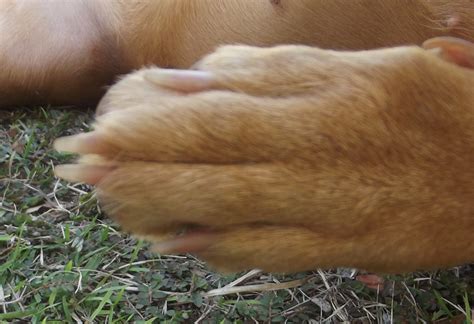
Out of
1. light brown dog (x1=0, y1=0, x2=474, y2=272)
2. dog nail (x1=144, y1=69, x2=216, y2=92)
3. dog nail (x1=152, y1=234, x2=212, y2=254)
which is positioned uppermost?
dog nail (x1=144, y1=69, x2=216, y2=92)

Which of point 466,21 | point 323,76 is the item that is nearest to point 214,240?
point 323,76

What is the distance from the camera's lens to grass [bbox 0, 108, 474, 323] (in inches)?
55.2

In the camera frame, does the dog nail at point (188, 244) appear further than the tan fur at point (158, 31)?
No

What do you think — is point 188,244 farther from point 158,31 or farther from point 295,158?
point 158,31

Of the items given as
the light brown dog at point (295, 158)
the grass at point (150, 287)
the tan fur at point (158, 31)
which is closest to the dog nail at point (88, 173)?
the light brown dog at point (295, 158)

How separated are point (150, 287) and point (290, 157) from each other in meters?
0.61

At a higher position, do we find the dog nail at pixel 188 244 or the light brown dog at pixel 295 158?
the light brown dog at pixel 295 158

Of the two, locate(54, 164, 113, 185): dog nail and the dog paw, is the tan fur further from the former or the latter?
locate(54, 164, 113, 185): dog nail

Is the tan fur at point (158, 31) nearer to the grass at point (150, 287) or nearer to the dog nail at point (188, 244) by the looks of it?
the grass at point (150, 287)

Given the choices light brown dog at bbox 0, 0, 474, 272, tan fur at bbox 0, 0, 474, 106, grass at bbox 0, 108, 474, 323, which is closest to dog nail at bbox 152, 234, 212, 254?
light brown dog at bbox 0, 0, 474, 272

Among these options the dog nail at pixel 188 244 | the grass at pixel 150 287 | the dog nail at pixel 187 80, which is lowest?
the grass at pixel 150 287

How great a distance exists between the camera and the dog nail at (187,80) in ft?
3.28

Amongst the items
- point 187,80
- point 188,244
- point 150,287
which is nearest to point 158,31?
point 150,287

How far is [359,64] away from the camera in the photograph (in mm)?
1040
